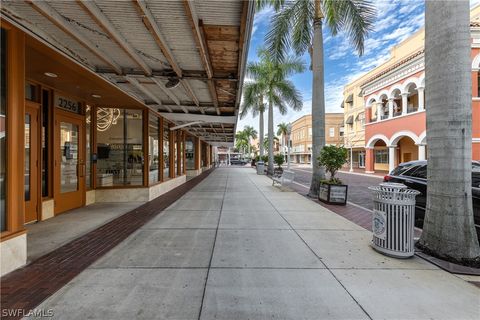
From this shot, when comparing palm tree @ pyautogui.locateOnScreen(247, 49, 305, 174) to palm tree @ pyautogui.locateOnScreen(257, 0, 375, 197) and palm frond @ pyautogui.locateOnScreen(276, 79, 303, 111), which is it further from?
palm tree @ pyautogui.locateOnScreen(257, 0, 375, 197)

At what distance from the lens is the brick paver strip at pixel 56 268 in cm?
279

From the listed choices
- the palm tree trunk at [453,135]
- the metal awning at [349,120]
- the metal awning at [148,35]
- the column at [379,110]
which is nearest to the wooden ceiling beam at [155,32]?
the metal awning at [148,35]

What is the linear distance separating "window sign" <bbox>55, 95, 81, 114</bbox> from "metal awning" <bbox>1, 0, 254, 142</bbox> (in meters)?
1.45

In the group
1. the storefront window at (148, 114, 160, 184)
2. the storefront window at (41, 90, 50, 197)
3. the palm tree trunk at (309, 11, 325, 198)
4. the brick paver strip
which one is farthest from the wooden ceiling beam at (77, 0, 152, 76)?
the palm tree trunk at (309, 11, 325, 198)

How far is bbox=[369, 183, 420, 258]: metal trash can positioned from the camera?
3.82 meters

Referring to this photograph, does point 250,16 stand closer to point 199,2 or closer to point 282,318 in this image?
point 199,2

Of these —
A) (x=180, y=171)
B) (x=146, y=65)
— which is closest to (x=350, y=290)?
(x=146, y=65)

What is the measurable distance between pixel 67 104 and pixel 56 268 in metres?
4.96

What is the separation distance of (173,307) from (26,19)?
4703 mm

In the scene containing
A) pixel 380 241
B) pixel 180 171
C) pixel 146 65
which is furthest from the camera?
pixel 180 171

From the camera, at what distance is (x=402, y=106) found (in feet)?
66.3

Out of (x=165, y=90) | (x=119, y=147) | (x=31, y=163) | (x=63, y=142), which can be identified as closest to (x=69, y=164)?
(x=63, y=142)

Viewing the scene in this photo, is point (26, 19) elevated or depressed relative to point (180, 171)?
elevated

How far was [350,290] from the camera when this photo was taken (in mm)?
2980
